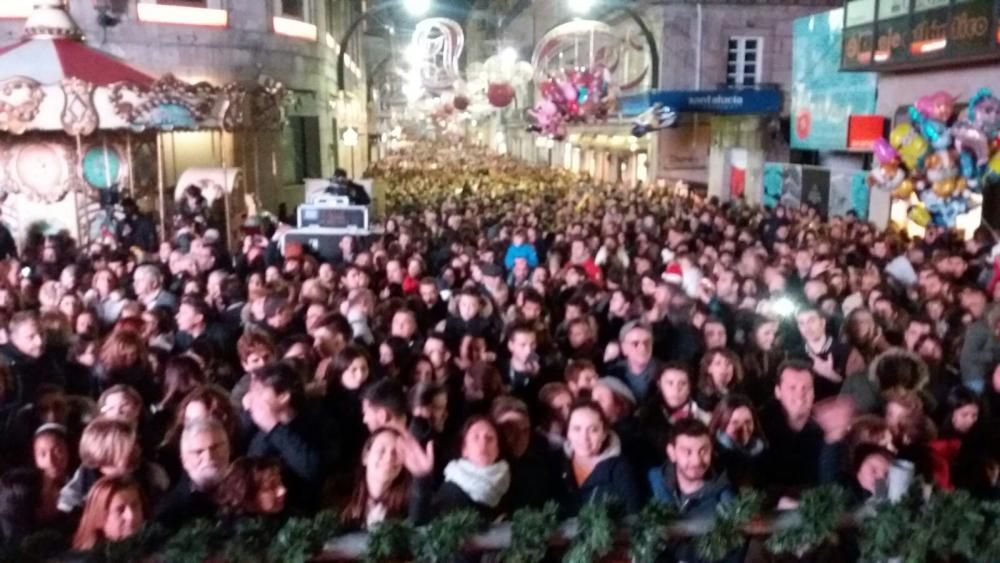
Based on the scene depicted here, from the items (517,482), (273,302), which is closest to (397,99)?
(273,302)

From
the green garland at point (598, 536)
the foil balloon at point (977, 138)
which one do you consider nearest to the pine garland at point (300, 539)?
the green garland at point (598, 536)

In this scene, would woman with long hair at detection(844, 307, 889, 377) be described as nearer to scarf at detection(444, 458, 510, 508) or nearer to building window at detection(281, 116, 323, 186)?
scarf at detection(444, 458, 510, 508)

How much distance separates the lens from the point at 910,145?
11.0 m

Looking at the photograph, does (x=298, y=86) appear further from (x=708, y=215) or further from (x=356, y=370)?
(x=356, y=370)

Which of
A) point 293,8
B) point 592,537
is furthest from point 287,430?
point 293,8

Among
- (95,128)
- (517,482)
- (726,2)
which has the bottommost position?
(517,482)

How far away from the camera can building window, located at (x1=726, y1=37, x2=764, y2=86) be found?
30.6 m

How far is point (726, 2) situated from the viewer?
98.6 ft

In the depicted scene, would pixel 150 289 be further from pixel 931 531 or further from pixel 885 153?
pixel 885 153

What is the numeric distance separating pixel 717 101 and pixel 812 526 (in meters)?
21.4

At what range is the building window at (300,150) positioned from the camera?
24969 millimetres

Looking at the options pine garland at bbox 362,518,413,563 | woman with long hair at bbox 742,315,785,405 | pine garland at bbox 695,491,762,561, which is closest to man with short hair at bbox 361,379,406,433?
pine garland at bbox 362,518,413,563

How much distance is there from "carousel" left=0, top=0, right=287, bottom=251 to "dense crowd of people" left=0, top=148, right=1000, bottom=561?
3.66 metres

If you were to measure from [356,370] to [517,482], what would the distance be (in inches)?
60.2
